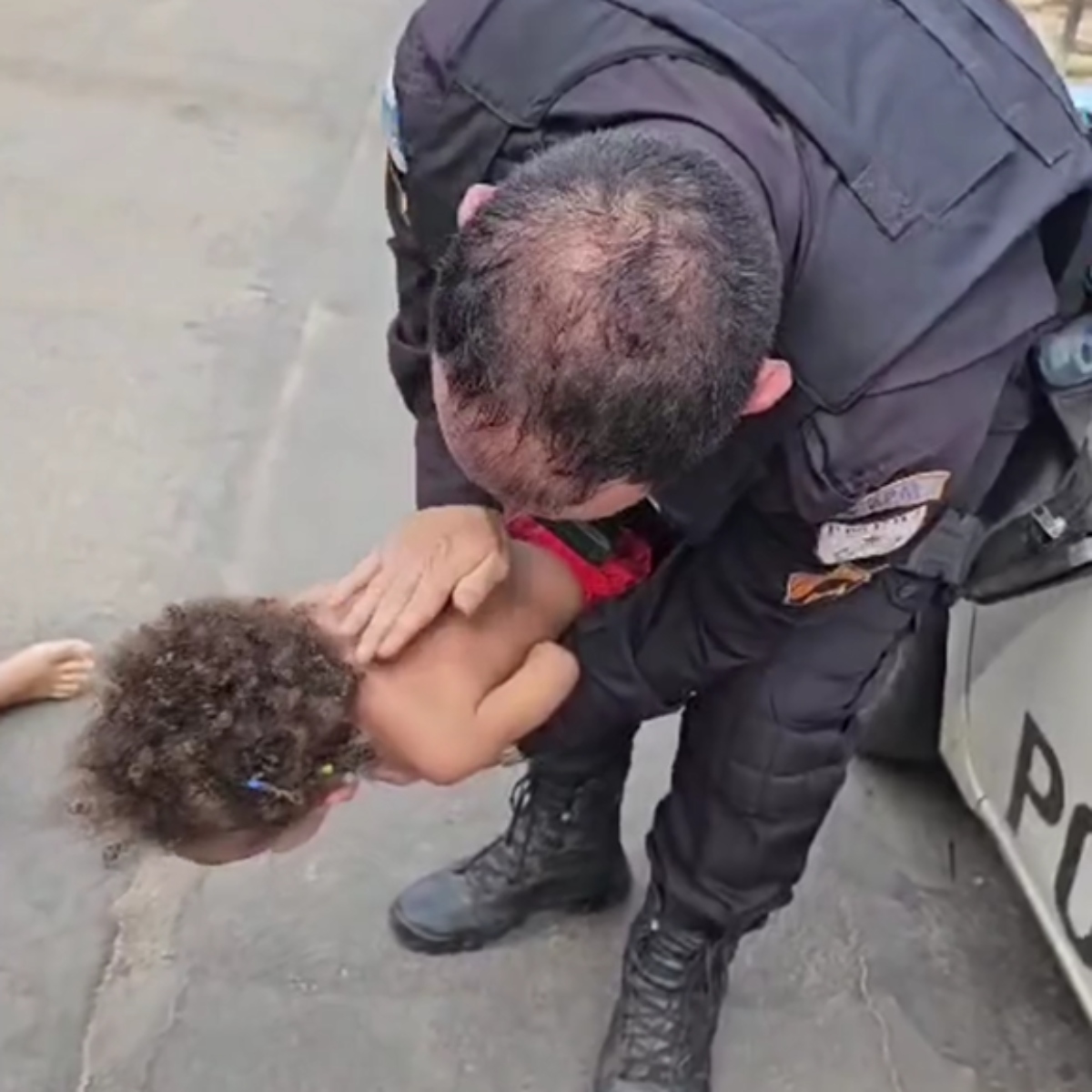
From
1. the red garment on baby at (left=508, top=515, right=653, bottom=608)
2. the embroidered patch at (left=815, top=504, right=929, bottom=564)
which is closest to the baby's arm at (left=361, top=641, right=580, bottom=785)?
the red garment on baby at (left=508, top=515, right=653, bottom=608)

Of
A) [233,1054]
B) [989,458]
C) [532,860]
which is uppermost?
[989,458]

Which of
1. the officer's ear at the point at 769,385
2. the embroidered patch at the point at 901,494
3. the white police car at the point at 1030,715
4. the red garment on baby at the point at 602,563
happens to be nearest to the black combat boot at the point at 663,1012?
the white police car at the point at 1030,715

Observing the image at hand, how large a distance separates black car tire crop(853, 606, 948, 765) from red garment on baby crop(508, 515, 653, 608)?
47 centimetres

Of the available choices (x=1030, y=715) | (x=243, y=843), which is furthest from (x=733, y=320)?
(x=1030, y=715)

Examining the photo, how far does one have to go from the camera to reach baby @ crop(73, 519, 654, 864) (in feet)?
4.49

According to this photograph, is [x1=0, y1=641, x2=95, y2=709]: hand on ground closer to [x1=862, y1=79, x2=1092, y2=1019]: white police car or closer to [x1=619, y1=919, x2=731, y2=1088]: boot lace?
[x1=619, y1=919, x2=731, y2=1088]: boot lace

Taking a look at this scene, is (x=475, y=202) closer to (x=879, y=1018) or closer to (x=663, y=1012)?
(x=663, y=1012)

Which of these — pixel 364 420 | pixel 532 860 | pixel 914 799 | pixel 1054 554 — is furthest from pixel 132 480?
pixel 1054 554

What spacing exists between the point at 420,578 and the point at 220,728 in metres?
0.19

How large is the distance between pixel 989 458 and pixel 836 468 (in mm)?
271

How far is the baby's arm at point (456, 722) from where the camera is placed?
1427 millimetres

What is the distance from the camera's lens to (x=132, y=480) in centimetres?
258

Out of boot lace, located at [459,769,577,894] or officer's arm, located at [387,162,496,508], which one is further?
boot lace, located at [459,769,577,894]

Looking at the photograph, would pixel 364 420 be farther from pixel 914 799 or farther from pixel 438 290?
pixel 438 290
